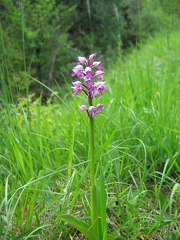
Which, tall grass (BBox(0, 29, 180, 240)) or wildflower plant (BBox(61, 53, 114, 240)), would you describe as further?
tall grass (BBox(0, 29, 180, 240))

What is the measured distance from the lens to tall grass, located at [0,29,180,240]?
1.06 metres

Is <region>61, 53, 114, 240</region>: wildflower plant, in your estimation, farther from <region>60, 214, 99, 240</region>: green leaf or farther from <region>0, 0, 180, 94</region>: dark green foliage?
<region>0, 0, 180, 94</region>: dark green foliage

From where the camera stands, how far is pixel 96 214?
3.14 feet

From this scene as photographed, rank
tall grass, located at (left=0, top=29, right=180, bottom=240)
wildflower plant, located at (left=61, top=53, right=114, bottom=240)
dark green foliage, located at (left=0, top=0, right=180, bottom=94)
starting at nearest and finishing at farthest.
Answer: wildflower plant, located at (left=61, top=53, right=114, bottom=240) < tall grass, located at (left=0, top=29, right=180, bottom=240) < dark green foliage, located at (left=0, top=0, right=180, bottom=94)

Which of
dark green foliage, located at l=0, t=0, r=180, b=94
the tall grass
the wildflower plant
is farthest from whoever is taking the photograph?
dark green foliage, located at l=0, t=0, r=180, b=94

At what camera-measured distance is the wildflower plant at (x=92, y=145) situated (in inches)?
35.4

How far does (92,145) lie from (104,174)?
11.6 inches

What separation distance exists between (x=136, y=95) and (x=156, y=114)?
40 centimetres

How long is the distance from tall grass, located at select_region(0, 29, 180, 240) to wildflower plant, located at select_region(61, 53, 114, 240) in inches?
3.6

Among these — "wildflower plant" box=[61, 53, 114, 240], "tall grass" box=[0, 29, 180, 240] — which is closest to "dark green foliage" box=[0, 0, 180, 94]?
"tall grass" box=[0, 29, 180, 240]

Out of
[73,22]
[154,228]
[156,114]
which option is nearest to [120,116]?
[156,114]

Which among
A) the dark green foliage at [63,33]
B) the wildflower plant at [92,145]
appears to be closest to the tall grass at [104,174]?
the wildflower plant at [92,145]

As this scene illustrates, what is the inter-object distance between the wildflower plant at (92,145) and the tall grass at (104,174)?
0.09 metres

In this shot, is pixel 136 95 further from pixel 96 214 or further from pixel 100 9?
pixel 100 9
